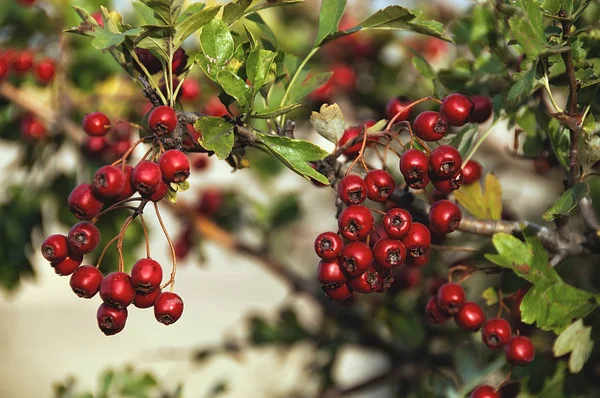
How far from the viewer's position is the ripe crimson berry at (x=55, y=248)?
0.86 meters

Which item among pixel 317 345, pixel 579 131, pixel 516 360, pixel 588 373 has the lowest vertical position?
pixel 317 345

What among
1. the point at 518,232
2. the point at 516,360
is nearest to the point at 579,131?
the point at 518,232

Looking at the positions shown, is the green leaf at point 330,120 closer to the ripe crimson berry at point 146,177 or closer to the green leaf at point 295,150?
the green leaf at point 295,150

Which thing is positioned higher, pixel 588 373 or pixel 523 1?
pixel 523 1

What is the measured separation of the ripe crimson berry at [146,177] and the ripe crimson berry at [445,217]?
361 millimetres

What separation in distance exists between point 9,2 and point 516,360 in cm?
171

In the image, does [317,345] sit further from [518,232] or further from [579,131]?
[579,131]

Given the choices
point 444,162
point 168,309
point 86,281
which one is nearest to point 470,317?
point 444,162

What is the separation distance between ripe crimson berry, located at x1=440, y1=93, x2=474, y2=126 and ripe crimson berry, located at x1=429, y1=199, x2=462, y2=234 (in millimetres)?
110

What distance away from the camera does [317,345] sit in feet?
6.37

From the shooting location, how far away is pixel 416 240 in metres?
0.87

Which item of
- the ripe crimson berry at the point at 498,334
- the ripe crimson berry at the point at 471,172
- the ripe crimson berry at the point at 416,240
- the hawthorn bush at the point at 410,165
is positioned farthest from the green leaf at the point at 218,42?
the ripe crimson berry at the point at 498,334

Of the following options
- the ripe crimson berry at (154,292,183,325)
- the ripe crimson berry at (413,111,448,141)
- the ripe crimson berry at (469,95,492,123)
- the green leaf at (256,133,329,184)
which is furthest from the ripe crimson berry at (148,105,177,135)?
the ripe crimson berry at (469,95,492,123)

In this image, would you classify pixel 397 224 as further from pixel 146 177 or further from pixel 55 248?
pixel 55 248
